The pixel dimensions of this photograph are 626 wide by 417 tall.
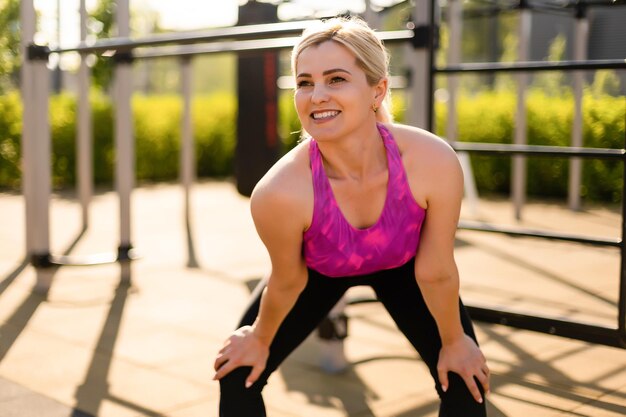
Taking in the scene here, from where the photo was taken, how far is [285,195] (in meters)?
1.99

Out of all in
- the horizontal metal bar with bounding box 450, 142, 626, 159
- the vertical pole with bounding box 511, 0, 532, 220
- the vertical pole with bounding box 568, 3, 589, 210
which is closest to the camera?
the horizontal metal bar with bounding box 450, 142, 626, 159

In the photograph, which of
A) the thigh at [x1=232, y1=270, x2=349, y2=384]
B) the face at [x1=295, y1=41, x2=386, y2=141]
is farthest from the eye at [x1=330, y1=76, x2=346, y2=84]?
the thigh at [x1=232, y1=270, x2=349, y2=384]

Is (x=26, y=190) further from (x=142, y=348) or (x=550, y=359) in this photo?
(x=550, y=359)

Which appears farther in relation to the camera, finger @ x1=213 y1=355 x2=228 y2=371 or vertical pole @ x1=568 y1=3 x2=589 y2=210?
vertical pole @ x1=568 y1=3 x2=589 y2=210

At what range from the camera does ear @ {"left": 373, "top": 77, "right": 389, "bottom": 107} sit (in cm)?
209

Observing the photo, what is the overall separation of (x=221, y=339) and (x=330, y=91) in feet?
Answer: 6.34

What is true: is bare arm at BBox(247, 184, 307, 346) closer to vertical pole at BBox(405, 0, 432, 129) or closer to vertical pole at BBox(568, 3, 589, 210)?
vertical pole at BBox(405, 0, 432, 129)

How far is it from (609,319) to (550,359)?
2.59 ft

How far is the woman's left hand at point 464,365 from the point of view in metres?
2.06

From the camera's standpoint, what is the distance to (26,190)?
15.0 ft

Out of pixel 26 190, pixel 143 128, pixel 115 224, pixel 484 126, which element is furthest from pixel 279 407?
pixel 143 128

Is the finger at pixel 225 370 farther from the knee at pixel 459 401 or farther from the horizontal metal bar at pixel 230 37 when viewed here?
the horizontal metal bar at pixel 230 37

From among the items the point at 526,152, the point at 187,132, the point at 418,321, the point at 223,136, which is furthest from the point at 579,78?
the point at 223,136

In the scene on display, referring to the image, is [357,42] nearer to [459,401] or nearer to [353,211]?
[353,211]
